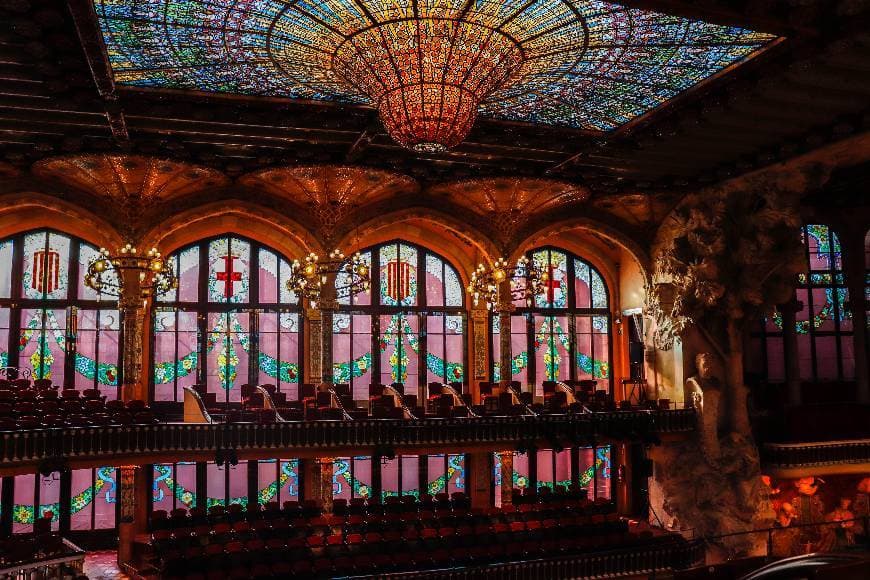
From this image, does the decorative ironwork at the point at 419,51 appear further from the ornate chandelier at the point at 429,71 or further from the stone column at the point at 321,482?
the stone column at the point at 321,482

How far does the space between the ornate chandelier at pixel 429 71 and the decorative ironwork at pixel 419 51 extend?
15 mm

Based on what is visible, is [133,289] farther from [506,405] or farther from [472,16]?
[472,16]

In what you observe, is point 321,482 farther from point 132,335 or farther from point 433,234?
point 433,234

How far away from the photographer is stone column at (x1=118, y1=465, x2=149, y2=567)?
16906mm

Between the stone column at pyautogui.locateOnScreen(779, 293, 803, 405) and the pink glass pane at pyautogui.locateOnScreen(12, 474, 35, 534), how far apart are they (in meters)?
19.5

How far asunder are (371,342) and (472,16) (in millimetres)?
12941

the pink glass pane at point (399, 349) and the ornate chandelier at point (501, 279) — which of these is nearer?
the ornate chandelier at point (501, 279)

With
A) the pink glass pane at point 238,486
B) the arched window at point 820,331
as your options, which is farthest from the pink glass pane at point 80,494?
the arched window at point 820,331

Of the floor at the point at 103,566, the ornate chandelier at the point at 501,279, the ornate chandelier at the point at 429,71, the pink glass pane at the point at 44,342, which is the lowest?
the floor at the point at 103,566

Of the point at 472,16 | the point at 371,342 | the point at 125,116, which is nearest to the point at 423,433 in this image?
the point at 371,342

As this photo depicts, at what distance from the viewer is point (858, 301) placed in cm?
2123

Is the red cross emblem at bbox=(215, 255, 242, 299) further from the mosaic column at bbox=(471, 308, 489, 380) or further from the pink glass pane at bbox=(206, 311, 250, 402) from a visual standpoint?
the mosaic column at bbox=(471, 308, 489, 380)

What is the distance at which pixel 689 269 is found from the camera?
62.6 feet

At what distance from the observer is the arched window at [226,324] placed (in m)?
20.0
